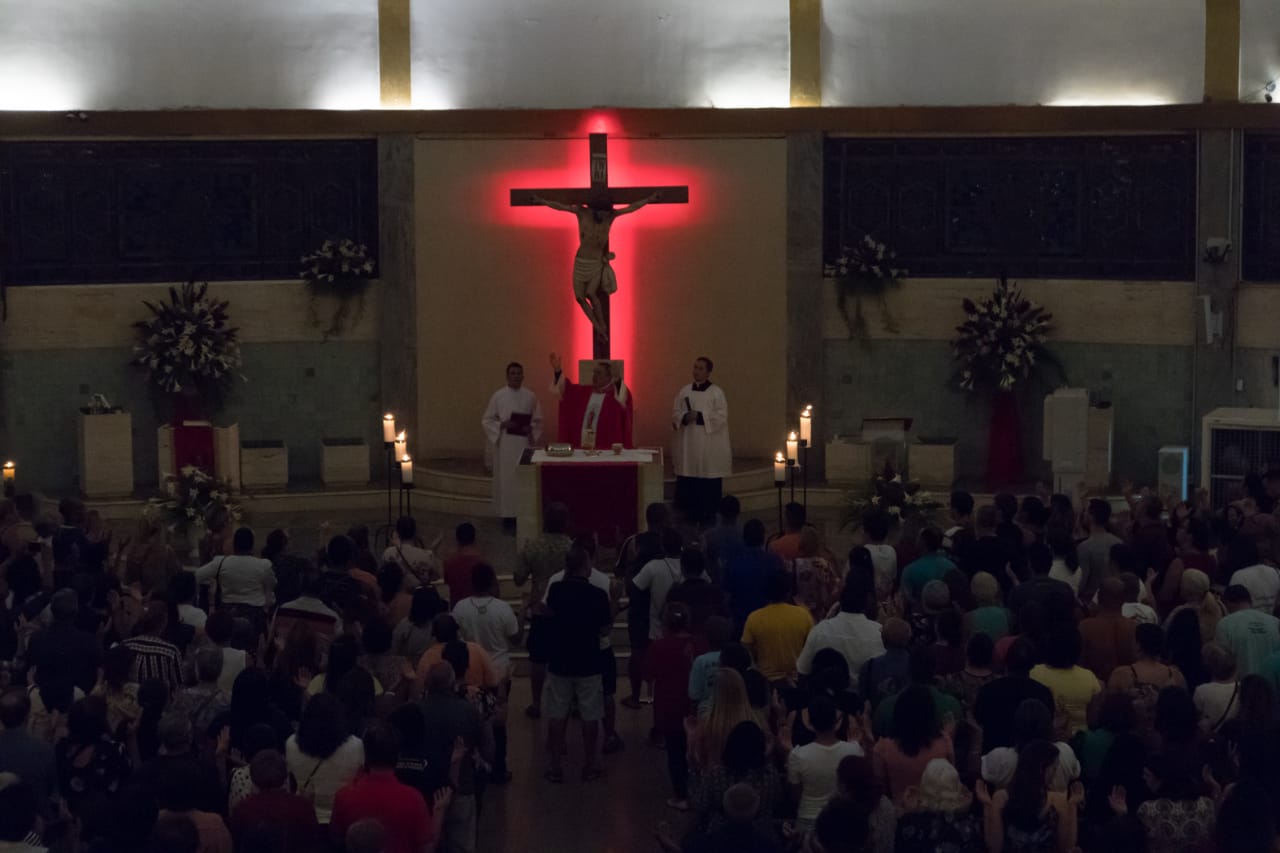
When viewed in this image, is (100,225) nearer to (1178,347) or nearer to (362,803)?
(1178,347)

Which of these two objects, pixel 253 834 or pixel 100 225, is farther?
pixel 100 225

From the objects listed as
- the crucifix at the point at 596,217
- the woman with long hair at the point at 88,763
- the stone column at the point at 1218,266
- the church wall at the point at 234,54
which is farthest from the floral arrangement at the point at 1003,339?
the woman with long hair at the point at 88,763

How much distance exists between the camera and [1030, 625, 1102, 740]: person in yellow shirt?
8625mm

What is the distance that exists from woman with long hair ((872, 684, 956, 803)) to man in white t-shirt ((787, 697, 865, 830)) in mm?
118

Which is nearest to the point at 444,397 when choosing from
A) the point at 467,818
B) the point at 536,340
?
the point at 536,340

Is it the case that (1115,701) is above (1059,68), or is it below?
below

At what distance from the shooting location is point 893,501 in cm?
1502

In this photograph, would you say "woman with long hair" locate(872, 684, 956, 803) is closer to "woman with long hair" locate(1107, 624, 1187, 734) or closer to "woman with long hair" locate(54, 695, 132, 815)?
"woman with long hair" locate(1107, 624, 1187, 734)

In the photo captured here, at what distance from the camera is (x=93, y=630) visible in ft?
32.0

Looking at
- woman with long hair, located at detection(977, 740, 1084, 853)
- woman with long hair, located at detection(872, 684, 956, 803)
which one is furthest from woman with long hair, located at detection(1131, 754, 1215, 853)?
woman with long hair, located at detection(872, 684, 956, 803)

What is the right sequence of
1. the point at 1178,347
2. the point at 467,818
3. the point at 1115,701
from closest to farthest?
the point at 1115,701 < the point at 467,818 < the point at 1178,347

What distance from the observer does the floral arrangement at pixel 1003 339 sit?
1805cm

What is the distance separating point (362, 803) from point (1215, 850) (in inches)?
126

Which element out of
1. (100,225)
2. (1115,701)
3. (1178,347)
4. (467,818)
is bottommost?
(467,818)
